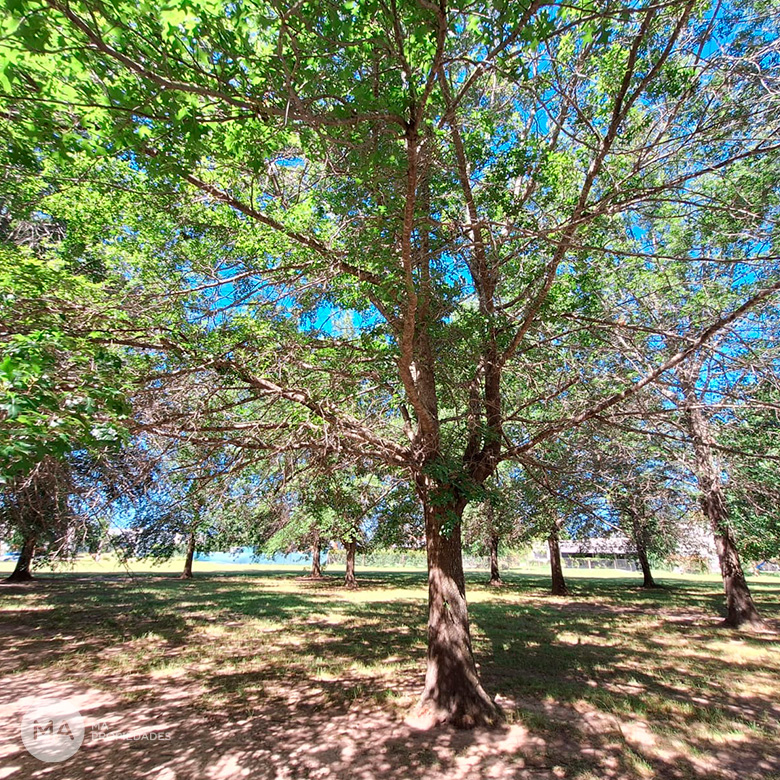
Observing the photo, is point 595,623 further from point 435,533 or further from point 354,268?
point 354,268

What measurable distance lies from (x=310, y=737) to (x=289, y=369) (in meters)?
4.42

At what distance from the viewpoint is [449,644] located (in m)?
5.63

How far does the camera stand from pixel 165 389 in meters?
5.42

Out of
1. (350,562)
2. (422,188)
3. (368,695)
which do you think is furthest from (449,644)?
(350,562)

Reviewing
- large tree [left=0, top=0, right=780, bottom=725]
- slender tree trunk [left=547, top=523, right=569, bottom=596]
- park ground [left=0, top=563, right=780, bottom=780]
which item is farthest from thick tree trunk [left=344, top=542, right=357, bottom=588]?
large tree [left=0, top=0, right=780, bottom=725]

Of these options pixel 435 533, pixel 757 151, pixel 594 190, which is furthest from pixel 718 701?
pixel 594 190

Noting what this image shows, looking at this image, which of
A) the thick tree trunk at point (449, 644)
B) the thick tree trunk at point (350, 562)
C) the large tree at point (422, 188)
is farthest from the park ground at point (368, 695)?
the thick tree trunk at point (350, 562)

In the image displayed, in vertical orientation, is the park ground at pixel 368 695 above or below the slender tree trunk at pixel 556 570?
below

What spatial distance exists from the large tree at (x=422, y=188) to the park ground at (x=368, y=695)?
1.07 meters

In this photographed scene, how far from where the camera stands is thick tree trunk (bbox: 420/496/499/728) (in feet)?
17.6
